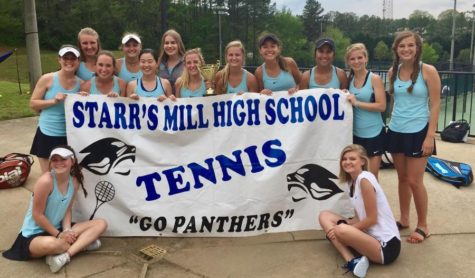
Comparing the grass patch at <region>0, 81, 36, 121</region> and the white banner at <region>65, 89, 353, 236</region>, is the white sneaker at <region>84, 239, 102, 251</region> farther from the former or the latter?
the grass patch at <region>0, 81, 36, 121</region>

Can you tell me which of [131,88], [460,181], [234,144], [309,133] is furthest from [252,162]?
[460,181]

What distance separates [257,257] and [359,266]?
2.86 feet

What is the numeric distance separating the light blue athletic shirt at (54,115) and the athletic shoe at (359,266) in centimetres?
286

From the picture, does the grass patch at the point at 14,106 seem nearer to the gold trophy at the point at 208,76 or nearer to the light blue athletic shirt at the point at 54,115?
the light blue athletic shirt at the point at 54,115

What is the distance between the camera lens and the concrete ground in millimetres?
3594

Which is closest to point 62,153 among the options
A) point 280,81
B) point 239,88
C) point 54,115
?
point 54,115

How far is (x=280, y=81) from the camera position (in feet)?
14.5

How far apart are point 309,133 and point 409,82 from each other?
1002 mm

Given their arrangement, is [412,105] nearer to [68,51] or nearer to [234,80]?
[234,80]

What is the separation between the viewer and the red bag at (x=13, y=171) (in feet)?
18.6

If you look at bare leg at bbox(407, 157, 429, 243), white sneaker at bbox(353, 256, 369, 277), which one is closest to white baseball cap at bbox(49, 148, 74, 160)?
white sneaker at bbox(353, 256, 369, 277)

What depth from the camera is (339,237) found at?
12.1 feet

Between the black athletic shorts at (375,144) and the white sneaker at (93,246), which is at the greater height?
the black athletic shorts at (375,144)

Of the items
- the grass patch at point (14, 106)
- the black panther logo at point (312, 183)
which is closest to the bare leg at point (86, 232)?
the black panther logo at point (312, 183)
